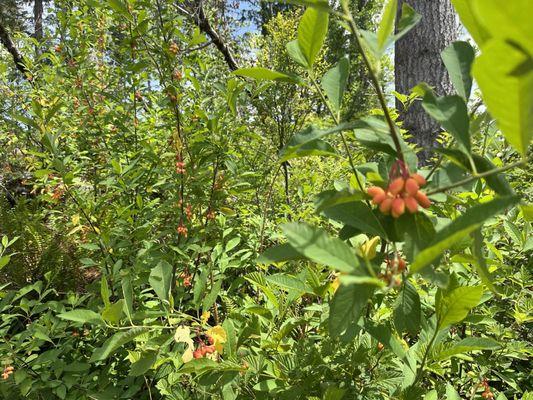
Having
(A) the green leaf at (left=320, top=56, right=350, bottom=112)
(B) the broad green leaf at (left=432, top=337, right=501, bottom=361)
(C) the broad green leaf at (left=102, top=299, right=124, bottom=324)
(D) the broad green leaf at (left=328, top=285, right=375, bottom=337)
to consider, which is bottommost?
(B) the broad green leaf at (left=432, top=337, right=501, bottom=361)

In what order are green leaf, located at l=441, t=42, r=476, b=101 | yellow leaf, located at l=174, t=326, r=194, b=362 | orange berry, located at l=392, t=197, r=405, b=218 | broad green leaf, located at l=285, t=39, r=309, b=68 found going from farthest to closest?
yellow leaf, located at l=174, t=326, r=194, b=362 → broad green leaf, located at l=285, t=39, r=309, b=68 → green leaf, located at l=441, t=42, r=476, b=101 → orange berry, located at l=392, t=197, r=405, b=218

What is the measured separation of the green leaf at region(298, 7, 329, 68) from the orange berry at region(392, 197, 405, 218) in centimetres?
34

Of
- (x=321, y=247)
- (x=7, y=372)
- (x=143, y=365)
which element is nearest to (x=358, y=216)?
(x=321, y=247)

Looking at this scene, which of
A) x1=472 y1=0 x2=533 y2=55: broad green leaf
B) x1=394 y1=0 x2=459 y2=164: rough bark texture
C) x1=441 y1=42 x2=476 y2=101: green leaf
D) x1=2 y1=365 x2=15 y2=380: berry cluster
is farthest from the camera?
x1=394 y1=0 x2=459 y2=164: rough bark texture

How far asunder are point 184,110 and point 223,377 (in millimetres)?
1784

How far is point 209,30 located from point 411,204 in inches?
186

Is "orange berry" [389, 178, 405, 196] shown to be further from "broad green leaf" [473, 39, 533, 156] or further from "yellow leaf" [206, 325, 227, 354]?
"yellow leaf" [206, 325, 227, 354]

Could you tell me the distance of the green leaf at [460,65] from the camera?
64 cm

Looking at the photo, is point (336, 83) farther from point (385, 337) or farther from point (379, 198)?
point (385, 337)

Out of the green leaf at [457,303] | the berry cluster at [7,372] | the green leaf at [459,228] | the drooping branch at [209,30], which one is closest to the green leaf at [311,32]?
the green leaf at [459,228]

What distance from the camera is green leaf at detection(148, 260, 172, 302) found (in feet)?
3.10

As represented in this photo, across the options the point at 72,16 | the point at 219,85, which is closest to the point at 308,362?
the point at 219,85

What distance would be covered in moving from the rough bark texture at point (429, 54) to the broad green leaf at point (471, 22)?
2612 millimetres

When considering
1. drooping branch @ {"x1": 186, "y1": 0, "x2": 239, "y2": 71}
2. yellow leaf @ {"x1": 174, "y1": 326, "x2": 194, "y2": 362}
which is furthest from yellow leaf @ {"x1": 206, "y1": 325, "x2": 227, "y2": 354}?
drooping branch @ {"x1": 186, "y1": 0, "x2": 239, "y2": 71}
